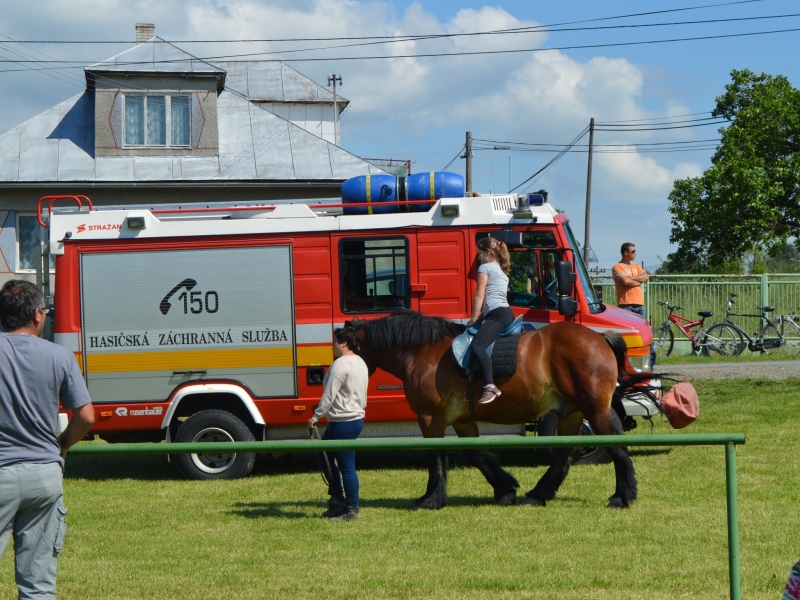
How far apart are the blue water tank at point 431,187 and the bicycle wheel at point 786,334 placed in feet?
51.1

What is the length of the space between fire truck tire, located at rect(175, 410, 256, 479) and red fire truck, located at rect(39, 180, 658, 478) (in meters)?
0.02

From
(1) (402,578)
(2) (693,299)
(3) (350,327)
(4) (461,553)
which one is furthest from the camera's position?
(2) (693,299)

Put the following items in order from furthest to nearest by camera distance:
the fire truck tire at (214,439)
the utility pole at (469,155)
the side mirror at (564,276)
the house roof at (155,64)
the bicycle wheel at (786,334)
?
the utility pole at (469,155)
the house roof at (155,64)
the bicycle wheel at (786,334)
the fire truck tire at (214,439)
the side mirror at (564,276)

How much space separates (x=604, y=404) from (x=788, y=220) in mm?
34345

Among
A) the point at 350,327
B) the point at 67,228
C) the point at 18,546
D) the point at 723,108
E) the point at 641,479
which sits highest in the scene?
the point at 723,108

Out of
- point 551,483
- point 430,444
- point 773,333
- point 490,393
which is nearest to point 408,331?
point 490,393

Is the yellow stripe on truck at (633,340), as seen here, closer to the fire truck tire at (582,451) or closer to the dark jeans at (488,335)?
the fire truck tire at (582,451)

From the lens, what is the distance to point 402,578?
22.0ft

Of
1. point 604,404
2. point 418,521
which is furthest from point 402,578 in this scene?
point 604,404

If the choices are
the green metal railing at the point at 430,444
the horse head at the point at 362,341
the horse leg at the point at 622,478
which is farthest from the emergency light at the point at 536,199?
the green metal railing at the point at 430,444

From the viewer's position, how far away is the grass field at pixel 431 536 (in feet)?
21.4

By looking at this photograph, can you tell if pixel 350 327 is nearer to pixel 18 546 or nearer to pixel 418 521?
pixel 418 521

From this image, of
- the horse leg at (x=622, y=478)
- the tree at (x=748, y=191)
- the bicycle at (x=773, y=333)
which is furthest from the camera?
the tree at (x=748, y=191)

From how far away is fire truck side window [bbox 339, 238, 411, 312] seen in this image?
11.0 metres
